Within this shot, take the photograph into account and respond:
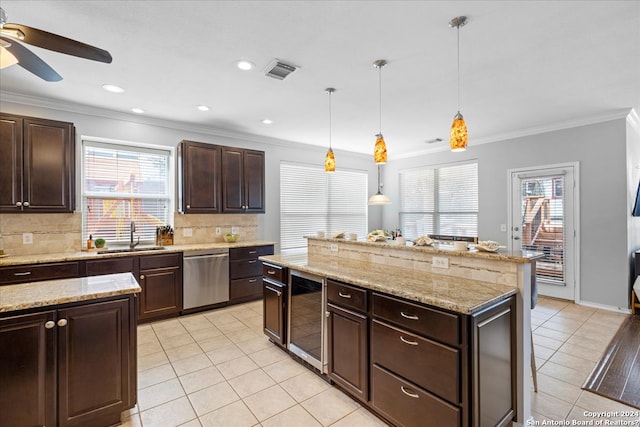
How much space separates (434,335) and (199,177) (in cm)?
→ 382

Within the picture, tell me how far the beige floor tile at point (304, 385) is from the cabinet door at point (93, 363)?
114cm

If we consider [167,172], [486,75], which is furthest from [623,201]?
[167,172]

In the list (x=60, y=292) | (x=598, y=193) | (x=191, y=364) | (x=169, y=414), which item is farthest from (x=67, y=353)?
(x=598, y=193)

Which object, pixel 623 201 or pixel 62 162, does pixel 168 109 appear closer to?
pixel 62 162

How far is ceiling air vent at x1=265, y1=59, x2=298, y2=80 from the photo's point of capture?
280 cm

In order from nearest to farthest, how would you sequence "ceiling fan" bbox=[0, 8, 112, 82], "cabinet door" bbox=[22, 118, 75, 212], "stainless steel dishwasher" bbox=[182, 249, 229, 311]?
1. "ceiling fan" bbox=[0, 8, 112, 82]
2. "cabinet door" bbox=[22, 118, 75, 212]
3. "stainless steel dishwasher" bbox=[182, 249, 229, 311]

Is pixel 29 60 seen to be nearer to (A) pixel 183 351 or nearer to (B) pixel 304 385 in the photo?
(A) pixel 183 351

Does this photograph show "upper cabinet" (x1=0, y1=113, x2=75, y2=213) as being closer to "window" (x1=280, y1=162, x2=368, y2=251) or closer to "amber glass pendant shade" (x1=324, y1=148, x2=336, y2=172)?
"amber glass pendant shade" (x1=324, y1=148, x2=336, y2=172)

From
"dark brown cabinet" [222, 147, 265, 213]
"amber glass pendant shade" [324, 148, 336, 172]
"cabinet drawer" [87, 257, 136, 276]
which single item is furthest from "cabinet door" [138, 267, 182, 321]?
"amber glass pendant shade" [324, 148, 336, 172]

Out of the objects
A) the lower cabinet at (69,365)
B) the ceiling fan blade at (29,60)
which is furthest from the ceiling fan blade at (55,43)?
the lower cabinet at (69,365)

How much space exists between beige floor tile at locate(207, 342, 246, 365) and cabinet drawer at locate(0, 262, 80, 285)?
1.82 meters

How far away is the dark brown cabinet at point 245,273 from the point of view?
452cm

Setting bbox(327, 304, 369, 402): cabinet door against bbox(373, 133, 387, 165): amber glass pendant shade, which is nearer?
bbox(327, 304, 369, 402): cabinet door

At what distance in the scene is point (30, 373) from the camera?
172cm
